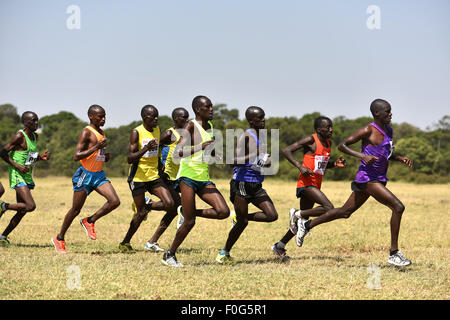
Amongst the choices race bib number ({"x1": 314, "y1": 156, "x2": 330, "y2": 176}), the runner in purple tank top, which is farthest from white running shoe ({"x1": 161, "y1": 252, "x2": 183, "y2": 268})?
the runner in purple tank top

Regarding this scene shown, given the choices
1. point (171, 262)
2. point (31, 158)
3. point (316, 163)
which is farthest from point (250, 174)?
point (31, 158)

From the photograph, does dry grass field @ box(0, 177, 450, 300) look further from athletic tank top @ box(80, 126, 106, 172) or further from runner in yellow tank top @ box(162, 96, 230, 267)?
athletic tank top @ box(80, 126, 106, 172)

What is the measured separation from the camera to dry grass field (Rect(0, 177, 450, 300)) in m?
7.04

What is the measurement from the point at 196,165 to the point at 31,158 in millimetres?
4218

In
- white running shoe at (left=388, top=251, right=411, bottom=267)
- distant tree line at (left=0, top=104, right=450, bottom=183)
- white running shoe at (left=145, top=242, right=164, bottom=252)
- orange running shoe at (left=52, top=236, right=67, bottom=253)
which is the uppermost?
white running shoe at (left=388, top=251, right=411, bottom=267)

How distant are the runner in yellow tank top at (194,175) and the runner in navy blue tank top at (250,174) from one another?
488 mm

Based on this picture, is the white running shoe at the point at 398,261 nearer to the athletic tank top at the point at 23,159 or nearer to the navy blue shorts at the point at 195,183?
the navy blue shorts at the point at 195,183

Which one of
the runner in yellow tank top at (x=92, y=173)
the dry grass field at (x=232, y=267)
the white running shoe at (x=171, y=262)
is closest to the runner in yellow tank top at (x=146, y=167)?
the runner in yellow tank top at (x=92, y=173)

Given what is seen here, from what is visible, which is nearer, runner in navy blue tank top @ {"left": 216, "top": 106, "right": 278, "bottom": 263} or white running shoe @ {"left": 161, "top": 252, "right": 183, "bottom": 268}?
A: white running shoe @ {"left": 161, "top": 252, "right": 183, "bottom": 268}

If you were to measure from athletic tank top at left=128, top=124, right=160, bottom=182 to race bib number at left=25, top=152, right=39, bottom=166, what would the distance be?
2.23 meters

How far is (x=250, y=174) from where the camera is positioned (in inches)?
354

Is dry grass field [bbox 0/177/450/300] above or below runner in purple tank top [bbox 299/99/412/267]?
below
